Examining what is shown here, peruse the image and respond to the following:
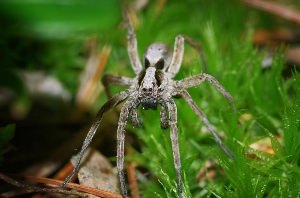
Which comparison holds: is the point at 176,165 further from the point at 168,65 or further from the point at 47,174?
the point at 168,65

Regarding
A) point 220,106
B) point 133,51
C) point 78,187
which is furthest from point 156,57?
point 78,187

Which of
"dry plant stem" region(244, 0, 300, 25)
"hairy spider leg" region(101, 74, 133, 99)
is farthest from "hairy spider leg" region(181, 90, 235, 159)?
"dry plant stem" region(244, 0, 300, 25)

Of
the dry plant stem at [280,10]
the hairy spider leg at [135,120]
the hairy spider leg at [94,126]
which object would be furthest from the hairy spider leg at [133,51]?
the dry plant stem at [280,10]

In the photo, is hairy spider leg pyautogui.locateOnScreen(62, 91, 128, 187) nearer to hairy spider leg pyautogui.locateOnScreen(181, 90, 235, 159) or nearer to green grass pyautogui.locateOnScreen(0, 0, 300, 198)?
green grass pyautogui.locateOnScreen(0, 0, 300, 198)

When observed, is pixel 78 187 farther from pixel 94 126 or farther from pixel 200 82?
pixel 200 82

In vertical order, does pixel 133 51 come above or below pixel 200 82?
above
